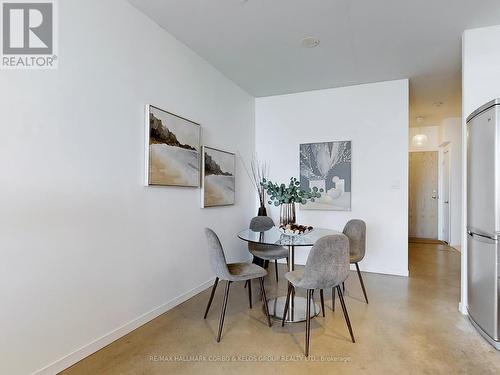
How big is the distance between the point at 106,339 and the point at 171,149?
5.57 feet

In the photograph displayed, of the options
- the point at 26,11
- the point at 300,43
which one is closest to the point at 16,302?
the point at 26,11

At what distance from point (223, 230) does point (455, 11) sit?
3333 mm

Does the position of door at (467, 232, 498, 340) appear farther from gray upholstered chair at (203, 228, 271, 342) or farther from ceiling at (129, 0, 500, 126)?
ceiling at (129, 0, 500, 126)

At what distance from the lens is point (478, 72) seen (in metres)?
2.82

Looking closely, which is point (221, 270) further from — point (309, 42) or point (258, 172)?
point (258, 172)

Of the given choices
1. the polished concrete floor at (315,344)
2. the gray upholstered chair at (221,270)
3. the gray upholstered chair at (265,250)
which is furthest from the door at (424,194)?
the gray upholstered chair at (221,270)

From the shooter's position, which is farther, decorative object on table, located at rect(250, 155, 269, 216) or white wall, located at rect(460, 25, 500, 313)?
decorative object on table, located at rect(250, 155, 269, 216)

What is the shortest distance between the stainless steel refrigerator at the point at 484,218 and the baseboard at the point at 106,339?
106 inches

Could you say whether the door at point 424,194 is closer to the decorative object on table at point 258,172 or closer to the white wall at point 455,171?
the white wall at point 455,171

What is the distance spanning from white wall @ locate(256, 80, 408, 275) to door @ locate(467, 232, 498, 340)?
148cm

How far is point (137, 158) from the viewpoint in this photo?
99.7 inches

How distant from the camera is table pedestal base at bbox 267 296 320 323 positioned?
265 cm

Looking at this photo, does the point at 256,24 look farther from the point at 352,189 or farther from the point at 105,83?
the point at 352,189

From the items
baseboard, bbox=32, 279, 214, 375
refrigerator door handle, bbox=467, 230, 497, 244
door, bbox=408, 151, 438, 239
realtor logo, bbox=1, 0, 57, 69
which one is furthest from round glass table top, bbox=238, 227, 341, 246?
door, bbox=408, 151, 438, 239
